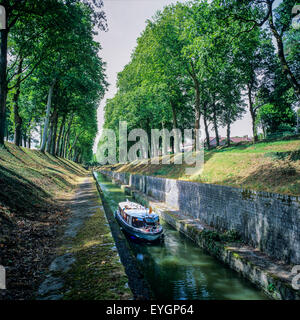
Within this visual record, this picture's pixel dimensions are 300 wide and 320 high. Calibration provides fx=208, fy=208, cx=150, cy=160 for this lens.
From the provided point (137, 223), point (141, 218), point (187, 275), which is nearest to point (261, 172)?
point (187, 275)

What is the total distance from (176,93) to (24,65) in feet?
63.4

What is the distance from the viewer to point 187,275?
895cm

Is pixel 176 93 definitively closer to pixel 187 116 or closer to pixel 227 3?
pixel 187 116

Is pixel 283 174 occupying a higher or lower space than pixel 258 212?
higher

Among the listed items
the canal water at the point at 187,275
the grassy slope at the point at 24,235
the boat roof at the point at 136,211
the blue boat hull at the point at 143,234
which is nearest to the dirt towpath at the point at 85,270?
the grassy slope at the point at 24,235

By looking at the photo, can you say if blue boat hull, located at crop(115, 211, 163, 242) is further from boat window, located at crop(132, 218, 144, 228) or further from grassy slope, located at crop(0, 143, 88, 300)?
grassy slope, located at crop(0, 143, 88, 300)

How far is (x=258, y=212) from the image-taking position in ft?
29.7

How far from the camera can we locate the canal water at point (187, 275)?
24.9ft

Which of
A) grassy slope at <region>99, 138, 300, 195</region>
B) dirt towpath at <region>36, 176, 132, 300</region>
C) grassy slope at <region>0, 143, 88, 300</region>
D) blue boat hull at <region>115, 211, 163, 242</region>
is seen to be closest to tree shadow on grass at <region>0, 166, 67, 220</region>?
grassy slope at <region>0, 143, 88, 300</region>

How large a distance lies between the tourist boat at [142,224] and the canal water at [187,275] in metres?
0.65

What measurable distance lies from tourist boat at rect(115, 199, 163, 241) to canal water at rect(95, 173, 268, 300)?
0.65 meters

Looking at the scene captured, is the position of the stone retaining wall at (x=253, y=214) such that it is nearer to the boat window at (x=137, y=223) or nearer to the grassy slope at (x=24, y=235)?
the boat window at (x=137, y=223)

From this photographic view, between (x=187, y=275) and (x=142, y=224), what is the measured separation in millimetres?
4564
